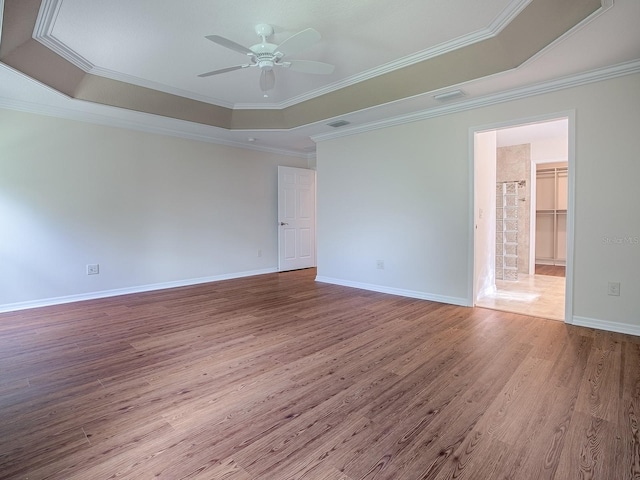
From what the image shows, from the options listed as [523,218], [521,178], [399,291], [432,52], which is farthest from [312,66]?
[523,218]

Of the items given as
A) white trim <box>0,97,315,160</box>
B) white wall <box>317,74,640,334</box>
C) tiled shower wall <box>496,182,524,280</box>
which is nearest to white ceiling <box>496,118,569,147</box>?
tiled shower wall <box>496,182,524,280</box>

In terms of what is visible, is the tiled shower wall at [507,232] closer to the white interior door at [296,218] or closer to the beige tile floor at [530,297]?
the beige tile floor at [530,297]

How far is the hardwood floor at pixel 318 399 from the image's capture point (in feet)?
4.84

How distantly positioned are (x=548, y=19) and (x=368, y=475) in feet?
10.7

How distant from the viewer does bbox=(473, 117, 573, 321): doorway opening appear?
4004 mm

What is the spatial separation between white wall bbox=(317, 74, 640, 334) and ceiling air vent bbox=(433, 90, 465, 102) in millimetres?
322

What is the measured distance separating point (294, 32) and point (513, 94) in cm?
244

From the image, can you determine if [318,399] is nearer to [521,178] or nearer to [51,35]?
[51,35]

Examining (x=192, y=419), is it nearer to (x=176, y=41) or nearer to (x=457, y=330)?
(x=457, y=330)

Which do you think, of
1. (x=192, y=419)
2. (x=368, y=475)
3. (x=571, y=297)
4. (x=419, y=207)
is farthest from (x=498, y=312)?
(x=192, y=419)

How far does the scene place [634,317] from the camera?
9.87 feet

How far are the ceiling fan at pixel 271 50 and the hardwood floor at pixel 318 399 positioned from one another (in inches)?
96.0

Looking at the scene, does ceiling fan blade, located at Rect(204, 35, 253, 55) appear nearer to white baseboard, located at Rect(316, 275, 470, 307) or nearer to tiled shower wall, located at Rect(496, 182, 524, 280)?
white baseboard, located at Rect(316, 275, 470, 307)

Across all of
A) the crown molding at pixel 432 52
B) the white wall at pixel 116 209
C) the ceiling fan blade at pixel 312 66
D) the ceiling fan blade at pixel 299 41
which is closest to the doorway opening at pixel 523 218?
the crown molding at pixel 432 52
